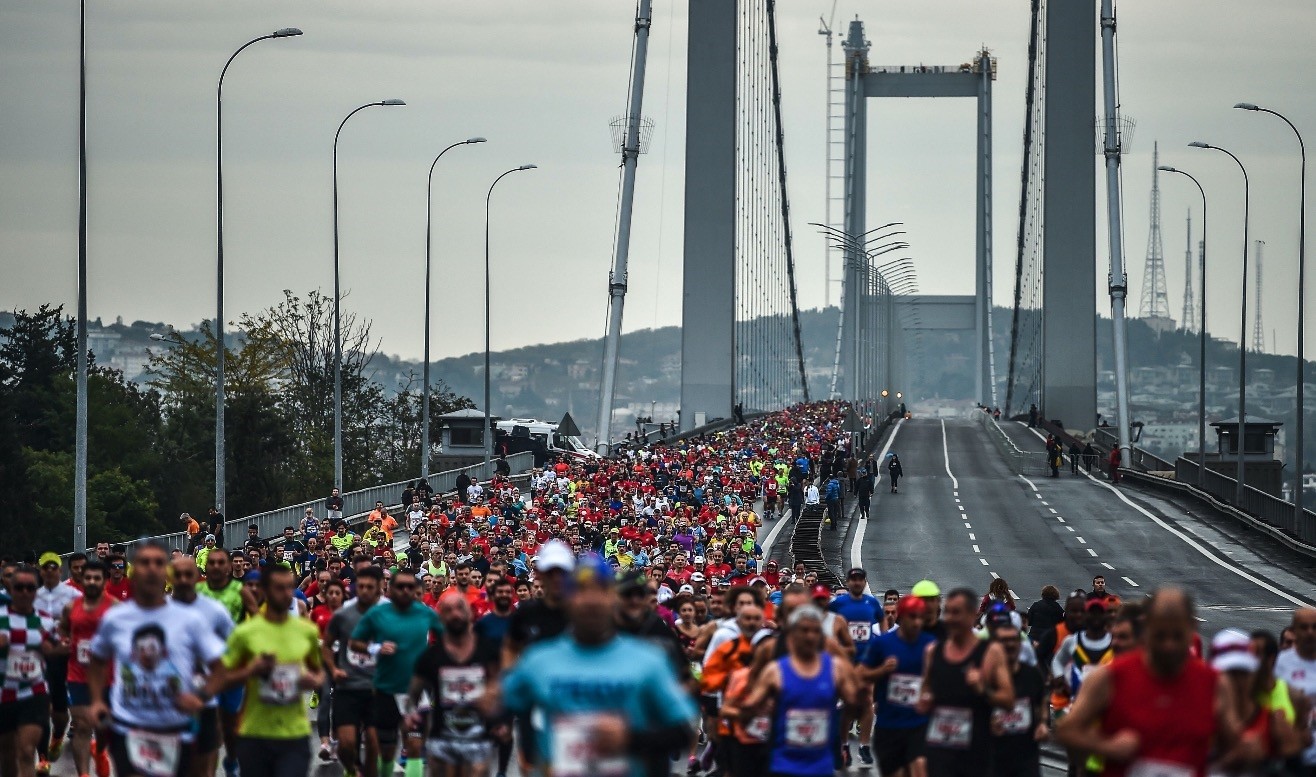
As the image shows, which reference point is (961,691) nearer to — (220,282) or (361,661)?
(361,661)

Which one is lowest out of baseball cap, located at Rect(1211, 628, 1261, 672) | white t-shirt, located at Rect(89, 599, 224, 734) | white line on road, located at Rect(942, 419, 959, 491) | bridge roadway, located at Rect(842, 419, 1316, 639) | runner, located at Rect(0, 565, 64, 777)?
bridge roadway, located at Rect(842, 419, 1316, 639)

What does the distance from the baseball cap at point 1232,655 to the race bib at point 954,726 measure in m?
2.24

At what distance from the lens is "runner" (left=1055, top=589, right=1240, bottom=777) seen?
719cm

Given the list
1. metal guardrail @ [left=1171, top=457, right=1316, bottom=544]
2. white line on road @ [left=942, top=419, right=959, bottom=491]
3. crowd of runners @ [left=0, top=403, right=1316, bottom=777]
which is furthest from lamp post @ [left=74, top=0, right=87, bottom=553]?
white line on road @ [left=942, top=419, right=959, bottom=491]

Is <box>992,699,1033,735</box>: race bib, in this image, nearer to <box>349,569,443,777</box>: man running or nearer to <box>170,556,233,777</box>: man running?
<box>349,569,443,777</box>: man running

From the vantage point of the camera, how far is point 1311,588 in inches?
1496

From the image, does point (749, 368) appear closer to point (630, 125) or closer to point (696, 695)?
point (630, 125)

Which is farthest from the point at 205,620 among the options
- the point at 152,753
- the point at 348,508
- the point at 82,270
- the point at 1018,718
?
the point at 348,508

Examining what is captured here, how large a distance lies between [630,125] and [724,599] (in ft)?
174

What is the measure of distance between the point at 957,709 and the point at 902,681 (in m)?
1.23

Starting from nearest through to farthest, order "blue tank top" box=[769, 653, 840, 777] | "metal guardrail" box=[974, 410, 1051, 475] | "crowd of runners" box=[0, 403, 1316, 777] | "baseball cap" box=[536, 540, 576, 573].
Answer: "crowd of runners" box=[0, 403, 1316, 777]
"baseball cap" box=[536, 540, 576, 573]
"blue tank top" box=[769, 653, 840, 777]
"metal guardrail" box=[974, 410, 1051, 475]

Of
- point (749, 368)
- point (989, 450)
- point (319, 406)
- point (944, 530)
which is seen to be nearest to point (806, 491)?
point (944, 530)

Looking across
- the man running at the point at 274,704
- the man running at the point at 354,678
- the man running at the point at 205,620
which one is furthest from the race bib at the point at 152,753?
the man running at the point at 354,678

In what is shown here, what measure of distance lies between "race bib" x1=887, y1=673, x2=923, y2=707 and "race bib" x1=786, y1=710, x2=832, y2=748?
2022 mm
